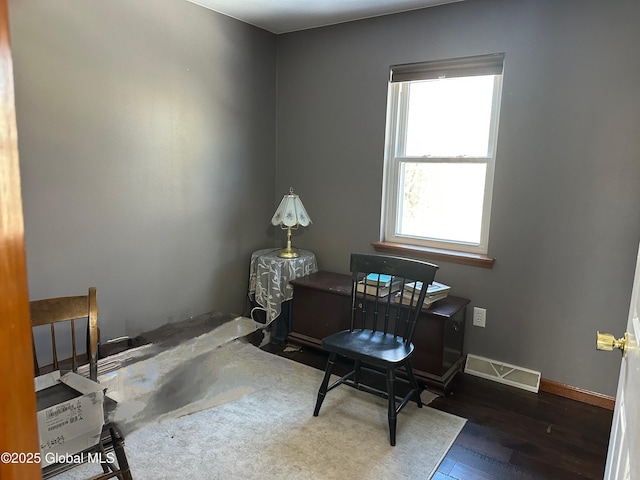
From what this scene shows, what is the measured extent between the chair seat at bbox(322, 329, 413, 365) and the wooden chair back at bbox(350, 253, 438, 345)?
52 millimetres

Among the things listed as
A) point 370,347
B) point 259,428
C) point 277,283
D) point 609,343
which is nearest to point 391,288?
point 370,347

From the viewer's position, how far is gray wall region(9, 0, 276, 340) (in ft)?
7.30

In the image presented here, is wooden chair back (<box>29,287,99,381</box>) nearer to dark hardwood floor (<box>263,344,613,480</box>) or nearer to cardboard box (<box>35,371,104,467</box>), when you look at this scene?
cardboard box (<box>35,371,104,467</box>)

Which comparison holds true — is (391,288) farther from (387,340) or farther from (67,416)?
(67,416)

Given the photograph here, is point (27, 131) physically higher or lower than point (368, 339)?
higher

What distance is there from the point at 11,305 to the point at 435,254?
8.74 feet

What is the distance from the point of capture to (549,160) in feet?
8.05

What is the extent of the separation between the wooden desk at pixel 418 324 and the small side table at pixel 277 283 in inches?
3.6

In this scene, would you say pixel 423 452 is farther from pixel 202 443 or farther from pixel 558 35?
pixel 558 35

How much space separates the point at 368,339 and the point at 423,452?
58 centimetres

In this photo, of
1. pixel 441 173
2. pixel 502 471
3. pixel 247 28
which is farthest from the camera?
pixel 247 28

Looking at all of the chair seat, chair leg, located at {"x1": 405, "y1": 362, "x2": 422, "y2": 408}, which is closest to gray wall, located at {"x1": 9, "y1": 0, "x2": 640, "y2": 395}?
chair leg, located at {"x1": 405, "y1": 362, "x2": 422, "y2": 408}

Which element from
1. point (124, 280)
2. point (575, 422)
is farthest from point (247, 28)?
point (575, 422)

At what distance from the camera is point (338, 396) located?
8.03 feet
